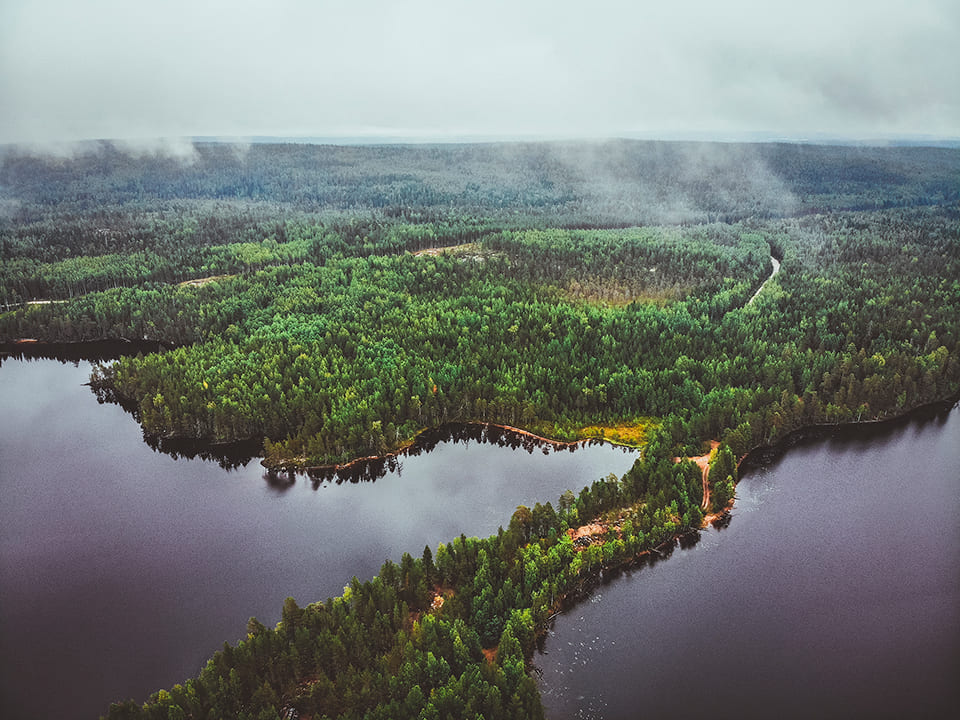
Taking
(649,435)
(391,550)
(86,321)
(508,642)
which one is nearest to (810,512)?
(649,435)

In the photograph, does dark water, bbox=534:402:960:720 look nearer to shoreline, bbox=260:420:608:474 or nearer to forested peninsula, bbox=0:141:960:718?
forested peninsula, bbox=0:141:960:718

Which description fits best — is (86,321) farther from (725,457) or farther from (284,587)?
(725,457)

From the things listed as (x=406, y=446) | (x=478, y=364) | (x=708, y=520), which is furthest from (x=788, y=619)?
(x=478, y=364)

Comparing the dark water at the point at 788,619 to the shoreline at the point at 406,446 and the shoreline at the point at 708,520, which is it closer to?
the shoreline at the point at 708,520

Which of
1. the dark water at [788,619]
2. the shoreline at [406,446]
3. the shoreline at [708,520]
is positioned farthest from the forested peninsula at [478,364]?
the dark water at [788,619]

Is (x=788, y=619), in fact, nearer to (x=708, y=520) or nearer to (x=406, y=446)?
(x=708, y=520)
